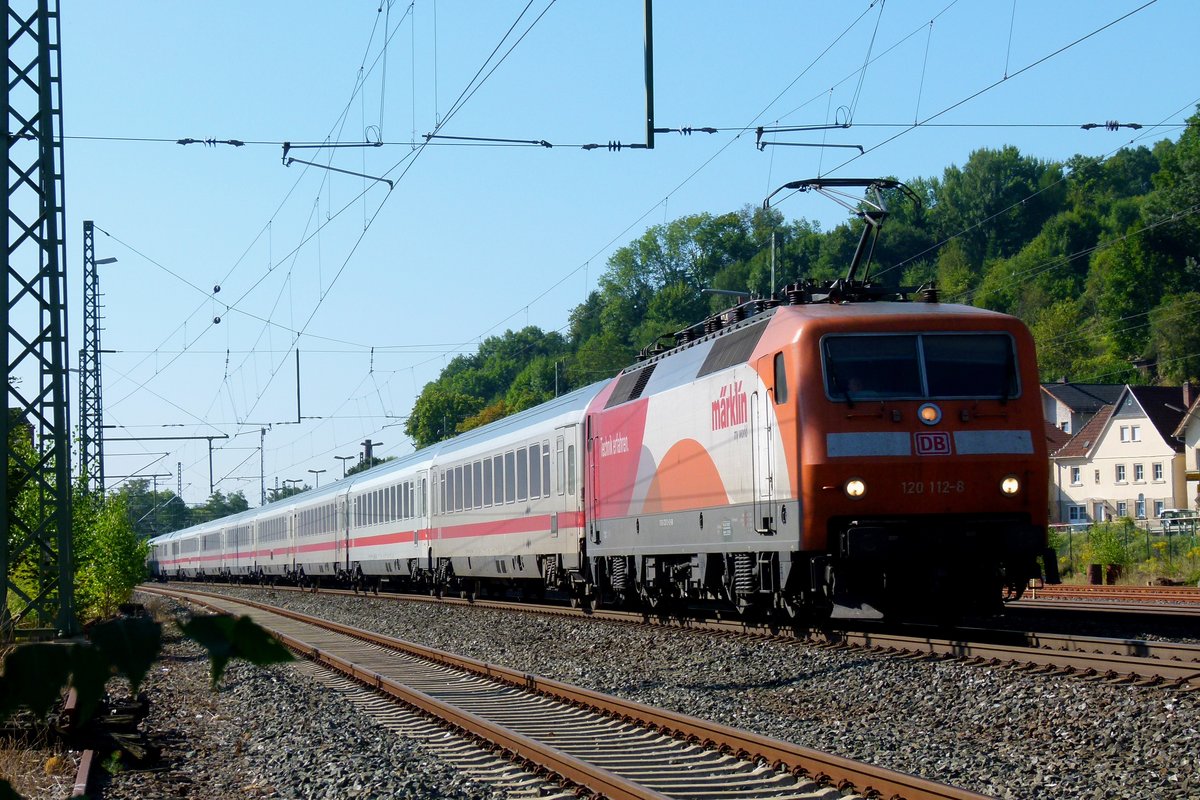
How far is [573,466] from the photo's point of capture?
70.4 feet

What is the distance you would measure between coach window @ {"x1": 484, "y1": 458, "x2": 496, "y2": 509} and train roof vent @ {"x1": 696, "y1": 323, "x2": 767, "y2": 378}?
1104 cm

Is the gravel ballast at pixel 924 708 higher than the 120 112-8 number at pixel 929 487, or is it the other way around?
the 120 112-8 number at pixel 929 487

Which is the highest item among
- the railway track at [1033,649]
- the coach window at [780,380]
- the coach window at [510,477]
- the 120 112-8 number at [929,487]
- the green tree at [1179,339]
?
the green tree at [1179,339]

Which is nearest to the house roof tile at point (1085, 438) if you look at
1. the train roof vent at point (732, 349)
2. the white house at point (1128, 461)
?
the white house at point (1128, 461)

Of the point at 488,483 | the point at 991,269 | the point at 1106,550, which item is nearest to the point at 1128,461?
the point at 991,269

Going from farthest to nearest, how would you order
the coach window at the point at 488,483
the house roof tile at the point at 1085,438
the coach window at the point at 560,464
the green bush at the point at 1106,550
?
1. the house roof tile at the point at 1085,438
2. the green bush at the point at 1106,550
3. the coach window at the point at 488,483
4. the coach window at the point at 560,464

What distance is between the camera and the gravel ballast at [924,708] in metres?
7.47

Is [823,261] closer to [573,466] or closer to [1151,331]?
[1151,331]

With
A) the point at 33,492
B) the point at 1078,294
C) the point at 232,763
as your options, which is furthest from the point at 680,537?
the point at 1078,294

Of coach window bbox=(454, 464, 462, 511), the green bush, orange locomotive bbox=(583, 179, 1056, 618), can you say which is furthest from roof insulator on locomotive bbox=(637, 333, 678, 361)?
the green bush

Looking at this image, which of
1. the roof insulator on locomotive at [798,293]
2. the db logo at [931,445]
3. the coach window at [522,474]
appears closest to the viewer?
the db logo at [931,445]

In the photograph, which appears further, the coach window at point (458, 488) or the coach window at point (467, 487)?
the coach window at point (458, 488)

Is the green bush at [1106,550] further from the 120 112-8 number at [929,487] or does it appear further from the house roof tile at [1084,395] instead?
the house roof tile at [1084,395]

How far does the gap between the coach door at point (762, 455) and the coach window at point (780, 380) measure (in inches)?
6.4
